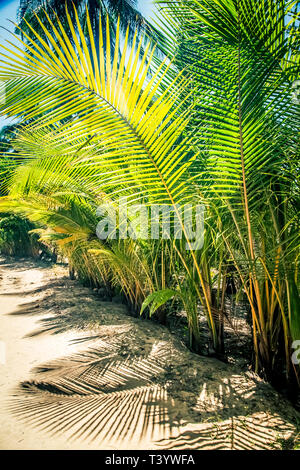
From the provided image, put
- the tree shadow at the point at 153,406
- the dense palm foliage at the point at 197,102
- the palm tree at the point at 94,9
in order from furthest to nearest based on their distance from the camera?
1. the palm tree at the point at 94,9
2. the tree shadow at the point at 153,406
3. the dense palm foliage at the point at 197,102

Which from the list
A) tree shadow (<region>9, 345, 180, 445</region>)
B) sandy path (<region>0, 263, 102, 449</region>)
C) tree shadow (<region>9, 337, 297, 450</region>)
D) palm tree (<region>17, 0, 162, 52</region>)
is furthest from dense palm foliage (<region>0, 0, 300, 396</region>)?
palm tree (<region>17, 0, 162, 52</region>)

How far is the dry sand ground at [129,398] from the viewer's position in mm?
1187

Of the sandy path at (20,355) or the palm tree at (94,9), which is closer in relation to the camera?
the sandy path at (20,355)

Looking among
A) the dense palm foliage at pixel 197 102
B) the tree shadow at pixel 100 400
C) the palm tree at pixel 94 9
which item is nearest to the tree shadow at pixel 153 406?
the tree shadow at pixel 100 400

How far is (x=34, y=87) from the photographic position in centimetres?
105

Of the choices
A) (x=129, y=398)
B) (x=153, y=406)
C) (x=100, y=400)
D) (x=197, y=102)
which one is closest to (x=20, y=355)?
(x=100, y=400)

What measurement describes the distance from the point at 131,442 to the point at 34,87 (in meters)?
1.67

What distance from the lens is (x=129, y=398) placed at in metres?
1.48

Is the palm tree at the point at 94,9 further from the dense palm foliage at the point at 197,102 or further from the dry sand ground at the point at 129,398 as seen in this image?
the dry sand ground at the point at 129,398

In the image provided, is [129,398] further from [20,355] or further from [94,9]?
[94,9]

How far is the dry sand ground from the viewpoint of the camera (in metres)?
1.19

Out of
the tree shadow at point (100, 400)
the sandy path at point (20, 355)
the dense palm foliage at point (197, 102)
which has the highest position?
the dense palm foliage at point (197, 102)

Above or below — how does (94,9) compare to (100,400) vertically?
above

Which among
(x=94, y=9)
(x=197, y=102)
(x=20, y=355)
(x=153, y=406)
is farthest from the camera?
(x=94, y=9)
